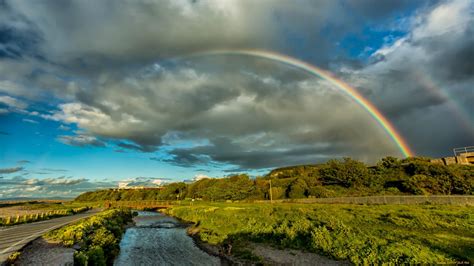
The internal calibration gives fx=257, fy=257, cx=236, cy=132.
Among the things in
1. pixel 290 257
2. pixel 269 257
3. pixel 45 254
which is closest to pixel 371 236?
pixel 290 257

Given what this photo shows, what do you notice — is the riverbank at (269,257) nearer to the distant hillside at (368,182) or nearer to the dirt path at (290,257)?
the dirt path at (290,257)

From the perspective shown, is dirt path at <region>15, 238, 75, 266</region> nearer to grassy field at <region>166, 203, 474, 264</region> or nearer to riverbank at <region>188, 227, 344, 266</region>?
riverbank at <region>188, 227, 344, 266</region>

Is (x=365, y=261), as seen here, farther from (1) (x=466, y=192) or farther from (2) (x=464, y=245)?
(1) (x=466, y=192)

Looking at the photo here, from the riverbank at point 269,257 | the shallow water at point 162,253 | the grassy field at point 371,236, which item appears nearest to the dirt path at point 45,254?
the shallow water at point 162,253

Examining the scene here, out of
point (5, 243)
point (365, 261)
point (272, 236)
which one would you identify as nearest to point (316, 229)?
point (272, 236)

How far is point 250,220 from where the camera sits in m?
40.5

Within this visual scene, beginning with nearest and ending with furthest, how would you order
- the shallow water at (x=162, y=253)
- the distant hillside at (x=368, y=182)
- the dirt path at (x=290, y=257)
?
the dirt path at (x=290, y=257) < the shallow water at (x=162, y=253) < the distant hillside at (x=368, y=182)

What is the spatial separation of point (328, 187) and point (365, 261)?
245 ft

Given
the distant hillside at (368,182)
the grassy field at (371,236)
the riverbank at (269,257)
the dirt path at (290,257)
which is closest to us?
the grassy field at (371,236)

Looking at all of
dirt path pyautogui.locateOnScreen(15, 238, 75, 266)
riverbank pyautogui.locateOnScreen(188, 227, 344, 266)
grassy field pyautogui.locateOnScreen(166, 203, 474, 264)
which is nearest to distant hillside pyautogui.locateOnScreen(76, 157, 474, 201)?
grassy field pyautogui.locateOnScreen(166, 203, 474, 264)

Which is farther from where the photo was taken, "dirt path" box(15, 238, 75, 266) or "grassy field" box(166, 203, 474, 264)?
"grassy field" box(166, 203, 474, 264)

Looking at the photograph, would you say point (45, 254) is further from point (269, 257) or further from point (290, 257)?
point (290, 257)

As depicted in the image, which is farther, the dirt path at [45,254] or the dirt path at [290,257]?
the dirt path at [290,257]

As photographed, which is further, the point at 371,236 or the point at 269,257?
the point at 371,236
